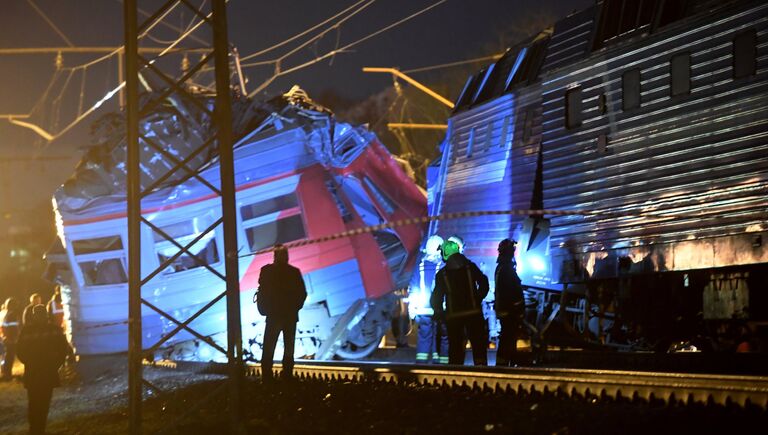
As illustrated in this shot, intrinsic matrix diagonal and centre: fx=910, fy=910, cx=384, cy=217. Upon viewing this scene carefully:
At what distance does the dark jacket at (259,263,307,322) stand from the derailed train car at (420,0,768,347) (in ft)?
14.4

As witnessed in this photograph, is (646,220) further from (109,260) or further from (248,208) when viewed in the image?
(109,260)

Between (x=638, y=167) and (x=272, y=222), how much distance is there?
23.5ft

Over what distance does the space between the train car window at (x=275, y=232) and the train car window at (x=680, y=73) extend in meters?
7.48

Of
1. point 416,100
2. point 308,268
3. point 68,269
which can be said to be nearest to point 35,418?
point 308,268

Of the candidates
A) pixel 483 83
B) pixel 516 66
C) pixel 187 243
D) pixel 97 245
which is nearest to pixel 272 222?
pixel 187 243

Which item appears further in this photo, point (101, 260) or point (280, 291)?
point (101, 260)

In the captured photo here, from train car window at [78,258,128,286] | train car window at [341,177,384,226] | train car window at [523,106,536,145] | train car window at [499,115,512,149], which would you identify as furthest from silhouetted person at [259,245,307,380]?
train car window at [78,258,128,286]

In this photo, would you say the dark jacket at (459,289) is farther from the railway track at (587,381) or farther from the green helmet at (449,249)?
the railway track at (587,381)

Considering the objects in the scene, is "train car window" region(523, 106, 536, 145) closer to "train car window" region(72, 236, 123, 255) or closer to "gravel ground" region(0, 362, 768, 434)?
"gravel ground" region(0, 362, 768, 434)

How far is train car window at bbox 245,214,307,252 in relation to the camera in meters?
17.4

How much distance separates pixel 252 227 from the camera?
1753 cm

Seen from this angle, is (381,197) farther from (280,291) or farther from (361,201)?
(280,291)

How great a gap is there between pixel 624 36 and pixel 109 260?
36.5 feet

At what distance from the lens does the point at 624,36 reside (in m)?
13.9
